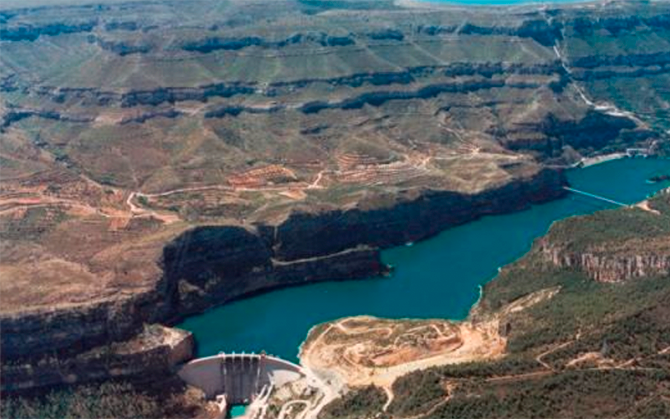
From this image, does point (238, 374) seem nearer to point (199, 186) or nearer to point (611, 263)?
point (611, 263)

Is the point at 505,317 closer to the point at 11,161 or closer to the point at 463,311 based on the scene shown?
the point at 463,311

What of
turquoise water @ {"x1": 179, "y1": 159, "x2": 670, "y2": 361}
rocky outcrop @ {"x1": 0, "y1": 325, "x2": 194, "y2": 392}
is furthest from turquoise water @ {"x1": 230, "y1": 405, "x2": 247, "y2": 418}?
turquoise water @ {"x1": 179, "y1": 159, "x2": 670, "y2": 361}

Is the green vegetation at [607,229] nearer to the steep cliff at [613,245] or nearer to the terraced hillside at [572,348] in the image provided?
the steep cliff at [613,245]

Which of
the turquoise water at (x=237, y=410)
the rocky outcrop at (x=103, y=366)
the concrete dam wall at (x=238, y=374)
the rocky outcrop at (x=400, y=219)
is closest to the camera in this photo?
the rocky outcrop at (x=103, y=366)

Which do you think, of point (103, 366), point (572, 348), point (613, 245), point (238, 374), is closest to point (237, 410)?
point (238, 374)

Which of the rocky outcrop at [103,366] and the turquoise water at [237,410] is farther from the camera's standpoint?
the turquoise water at [237,410]

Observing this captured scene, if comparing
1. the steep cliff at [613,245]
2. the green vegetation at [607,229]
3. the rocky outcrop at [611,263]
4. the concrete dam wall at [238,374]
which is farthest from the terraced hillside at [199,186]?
the rocky outcrop at [611,263]
